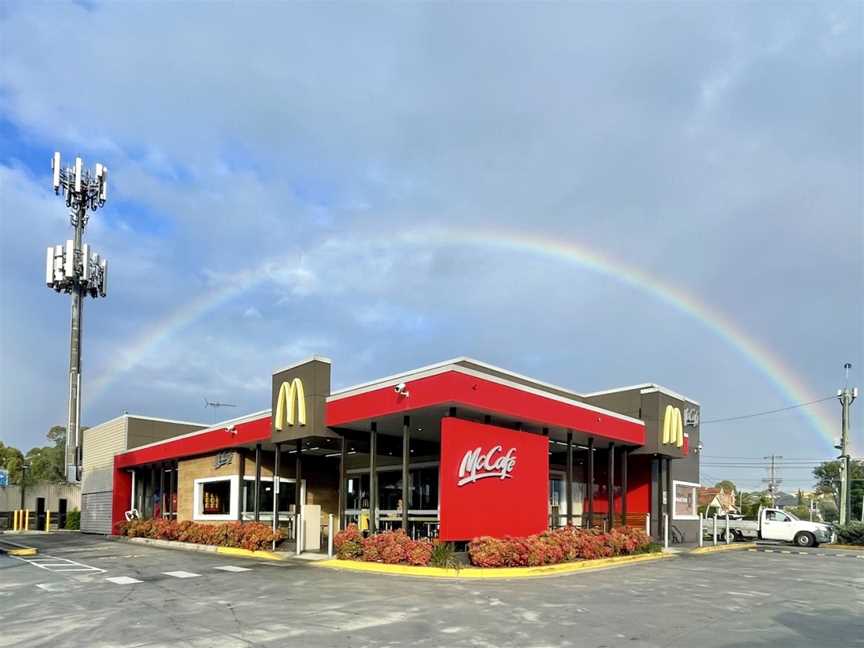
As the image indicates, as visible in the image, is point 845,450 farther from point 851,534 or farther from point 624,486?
point 624,486

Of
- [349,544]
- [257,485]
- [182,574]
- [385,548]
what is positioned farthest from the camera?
[257,485]

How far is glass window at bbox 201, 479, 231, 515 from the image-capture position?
32812 mm

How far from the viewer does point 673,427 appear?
30.9m

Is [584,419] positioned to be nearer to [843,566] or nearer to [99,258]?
[843,566]

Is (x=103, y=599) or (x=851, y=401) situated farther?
(x=851, y=401)

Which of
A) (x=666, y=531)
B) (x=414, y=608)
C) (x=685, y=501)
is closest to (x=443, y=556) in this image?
(x=414, y=608)

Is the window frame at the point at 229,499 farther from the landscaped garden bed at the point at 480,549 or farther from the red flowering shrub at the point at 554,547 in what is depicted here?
the red flowering shrub at the point at 554,547

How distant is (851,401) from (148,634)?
4249cm

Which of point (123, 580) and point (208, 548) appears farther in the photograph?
point (208, 548)

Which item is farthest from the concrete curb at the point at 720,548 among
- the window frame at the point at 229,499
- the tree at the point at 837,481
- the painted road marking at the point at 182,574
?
the tree at the point at 837,481

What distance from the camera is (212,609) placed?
12672 millimetres

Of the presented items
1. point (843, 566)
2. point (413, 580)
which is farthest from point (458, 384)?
point (843, 566)

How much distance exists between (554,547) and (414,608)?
8.93m

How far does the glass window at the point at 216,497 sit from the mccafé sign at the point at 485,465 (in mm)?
15714
